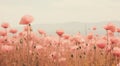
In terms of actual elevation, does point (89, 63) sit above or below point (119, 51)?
below

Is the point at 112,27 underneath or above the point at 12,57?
above

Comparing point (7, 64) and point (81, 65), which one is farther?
point (81, 65)

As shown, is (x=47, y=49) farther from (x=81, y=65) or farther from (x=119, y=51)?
(x=119, y=51)

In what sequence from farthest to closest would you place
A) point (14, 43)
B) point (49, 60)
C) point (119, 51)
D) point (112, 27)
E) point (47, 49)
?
1. point (14, 43)
2. point (47, 49)
3. point (49, 60)
4. point (112, 27)
5. point (119, 51)

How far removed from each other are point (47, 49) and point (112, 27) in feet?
6.02

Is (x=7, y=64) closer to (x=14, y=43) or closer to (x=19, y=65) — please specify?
(x=19, y=65)

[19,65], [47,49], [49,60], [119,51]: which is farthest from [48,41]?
[119,51]

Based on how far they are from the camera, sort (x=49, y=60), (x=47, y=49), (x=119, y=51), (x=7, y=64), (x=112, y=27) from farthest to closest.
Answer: (x=47, y=49) < (x=49, y=60) < (x=112, y=27) < (x=7, y=64) < (x=119, y=51)

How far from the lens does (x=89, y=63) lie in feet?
17.4

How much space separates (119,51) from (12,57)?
209 centimetres

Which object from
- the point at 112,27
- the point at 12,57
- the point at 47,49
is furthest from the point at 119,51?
the point at 47,49

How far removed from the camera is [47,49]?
21.1ft

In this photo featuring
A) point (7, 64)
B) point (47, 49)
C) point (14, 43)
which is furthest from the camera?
point (14, 43)

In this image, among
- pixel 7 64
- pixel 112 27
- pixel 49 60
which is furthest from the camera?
pixel 49 60
